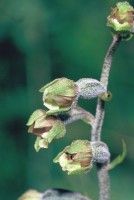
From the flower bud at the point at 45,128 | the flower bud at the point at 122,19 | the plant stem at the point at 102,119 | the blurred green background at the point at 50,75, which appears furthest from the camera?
the blurred green background at the point at 50,75

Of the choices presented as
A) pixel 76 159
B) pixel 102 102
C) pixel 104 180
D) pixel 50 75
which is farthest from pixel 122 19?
pixel 50 75

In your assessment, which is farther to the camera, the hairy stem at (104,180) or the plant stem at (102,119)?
the hairy stem at (104,180)

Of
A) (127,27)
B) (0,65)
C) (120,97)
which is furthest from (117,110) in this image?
(127,27)

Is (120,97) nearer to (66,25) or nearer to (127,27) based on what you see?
(66,25)

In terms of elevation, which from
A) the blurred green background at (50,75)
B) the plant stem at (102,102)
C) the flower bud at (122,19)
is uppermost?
the flower bud at (122,19)

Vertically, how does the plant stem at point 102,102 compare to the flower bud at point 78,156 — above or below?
above

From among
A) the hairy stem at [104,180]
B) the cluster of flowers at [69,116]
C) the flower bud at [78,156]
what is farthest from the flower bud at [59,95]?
the hairy stem at [104,180]

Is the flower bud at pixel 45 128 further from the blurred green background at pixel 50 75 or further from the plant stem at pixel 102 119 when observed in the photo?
the blurred green background at pixel 50 75
